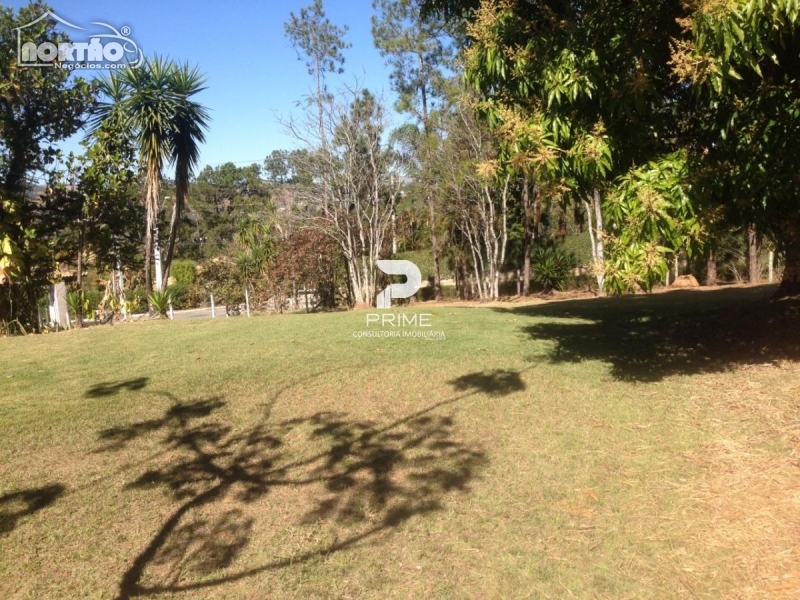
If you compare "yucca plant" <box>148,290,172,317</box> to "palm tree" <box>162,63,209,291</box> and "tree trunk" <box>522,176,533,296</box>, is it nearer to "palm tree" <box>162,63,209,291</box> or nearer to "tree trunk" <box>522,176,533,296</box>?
"palm tree" <box>162,63,209,291</box>

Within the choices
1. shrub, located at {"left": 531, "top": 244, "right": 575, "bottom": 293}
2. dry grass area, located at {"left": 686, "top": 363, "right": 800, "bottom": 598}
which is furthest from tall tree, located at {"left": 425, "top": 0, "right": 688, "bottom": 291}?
shrub, located at {"left": 531, "top": 244, "right": 575, "bottom": 293}

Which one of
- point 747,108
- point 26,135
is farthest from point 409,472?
point 26,135

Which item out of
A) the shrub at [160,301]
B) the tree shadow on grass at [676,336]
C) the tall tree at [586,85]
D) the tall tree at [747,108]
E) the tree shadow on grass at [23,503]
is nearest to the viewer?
the tree shadow on grass at [23,503]

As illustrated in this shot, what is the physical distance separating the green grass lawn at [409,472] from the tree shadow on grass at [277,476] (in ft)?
0.06

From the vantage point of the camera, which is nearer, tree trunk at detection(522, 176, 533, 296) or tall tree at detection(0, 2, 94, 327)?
tall tree at detection(0, 2, 94, 327)

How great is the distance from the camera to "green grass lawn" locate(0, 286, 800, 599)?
121 inches

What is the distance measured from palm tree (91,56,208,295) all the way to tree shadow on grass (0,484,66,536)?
10.9m

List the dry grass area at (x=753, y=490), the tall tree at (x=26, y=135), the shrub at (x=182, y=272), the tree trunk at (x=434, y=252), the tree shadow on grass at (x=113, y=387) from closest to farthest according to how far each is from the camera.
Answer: the dry grass area at (x=753, y=490) < the tree shadow on grass at (x=113, y=387) < the tall tree at (x=26, y=135) < the tree trunk at (x=434, y=252) < the shrub at (x=182, y=272)

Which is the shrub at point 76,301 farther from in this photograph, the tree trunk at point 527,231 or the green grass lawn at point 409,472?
the tree trunk at point 527,231

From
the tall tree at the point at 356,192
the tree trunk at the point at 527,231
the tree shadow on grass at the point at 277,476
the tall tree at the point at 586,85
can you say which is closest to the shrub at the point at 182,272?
the tall tree at the point at 356,192

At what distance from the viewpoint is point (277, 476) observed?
4.20 m

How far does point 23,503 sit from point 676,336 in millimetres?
8146

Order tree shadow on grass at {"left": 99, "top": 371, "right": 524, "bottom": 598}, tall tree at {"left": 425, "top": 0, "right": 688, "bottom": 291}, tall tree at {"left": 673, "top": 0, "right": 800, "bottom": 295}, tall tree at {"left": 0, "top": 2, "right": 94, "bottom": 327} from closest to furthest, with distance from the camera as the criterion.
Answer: tree shadow on grass at {"left": 99, "top": 371, "right": 524, "bottom": 598}, tall tree at {"left": 673, "top": 0, "right": 800, "bottom": 295}, tall tree at {"left": 425, "top": 0, "right": 688, "bottom": 291}, tall tree at {"left": 0, "top": 2, "right": 94, "bottom": 327}

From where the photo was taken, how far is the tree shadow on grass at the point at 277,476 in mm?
3225
